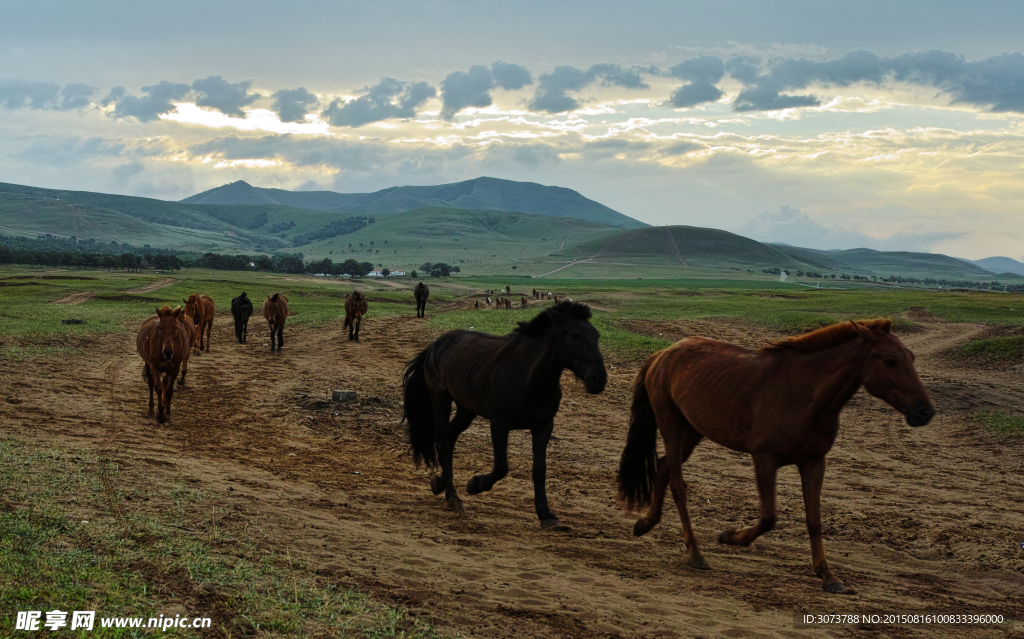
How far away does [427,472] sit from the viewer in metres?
11.3

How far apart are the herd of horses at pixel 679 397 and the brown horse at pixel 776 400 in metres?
0.01

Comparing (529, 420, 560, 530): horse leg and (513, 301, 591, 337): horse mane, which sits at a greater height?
(513, 301, 591, 337): horse mane

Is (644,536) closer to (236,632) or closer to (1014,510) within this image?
(236,632)

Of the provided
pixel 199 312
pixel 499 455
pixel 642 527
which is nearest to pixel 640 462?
pixel 642 527

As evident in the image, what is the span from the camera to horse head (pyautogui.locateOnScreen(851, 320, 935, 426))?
6.62 metres

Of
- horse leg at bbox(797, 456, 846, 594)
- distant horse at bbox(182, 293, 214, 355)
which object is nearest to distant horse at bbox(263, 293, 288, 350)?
distant horse at bbox(182, 293, 214, 355)

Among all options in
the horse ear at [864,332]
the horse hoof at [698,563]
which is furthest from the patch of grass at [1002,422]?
the horse hoof at [698,563]

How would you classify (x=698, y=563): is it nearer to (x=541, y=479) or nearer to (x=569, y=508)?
(x=541, y=479)

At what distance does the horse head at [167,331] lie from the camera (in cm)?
1298

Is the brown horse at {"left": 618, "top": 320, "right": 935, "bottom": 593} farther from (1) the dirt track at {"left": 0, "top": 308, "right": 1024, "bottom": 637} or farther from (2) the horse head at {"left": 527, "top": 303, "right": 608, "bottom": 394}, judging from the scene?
(2) the horse head at {"left": 527, "top": 303, "right": 608, "bottom": 394}

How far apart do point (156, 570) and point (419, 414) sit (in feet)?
17.2

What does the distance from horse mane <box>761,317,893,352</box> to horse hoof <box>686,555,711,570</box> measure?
2460mm

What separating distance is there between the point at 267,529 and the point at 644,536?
14.3 feet

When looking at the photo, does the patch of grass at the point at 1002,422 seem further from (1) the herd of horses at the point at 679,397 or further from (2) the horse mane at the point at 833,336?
(2) the horse mane at the point at 833,336
